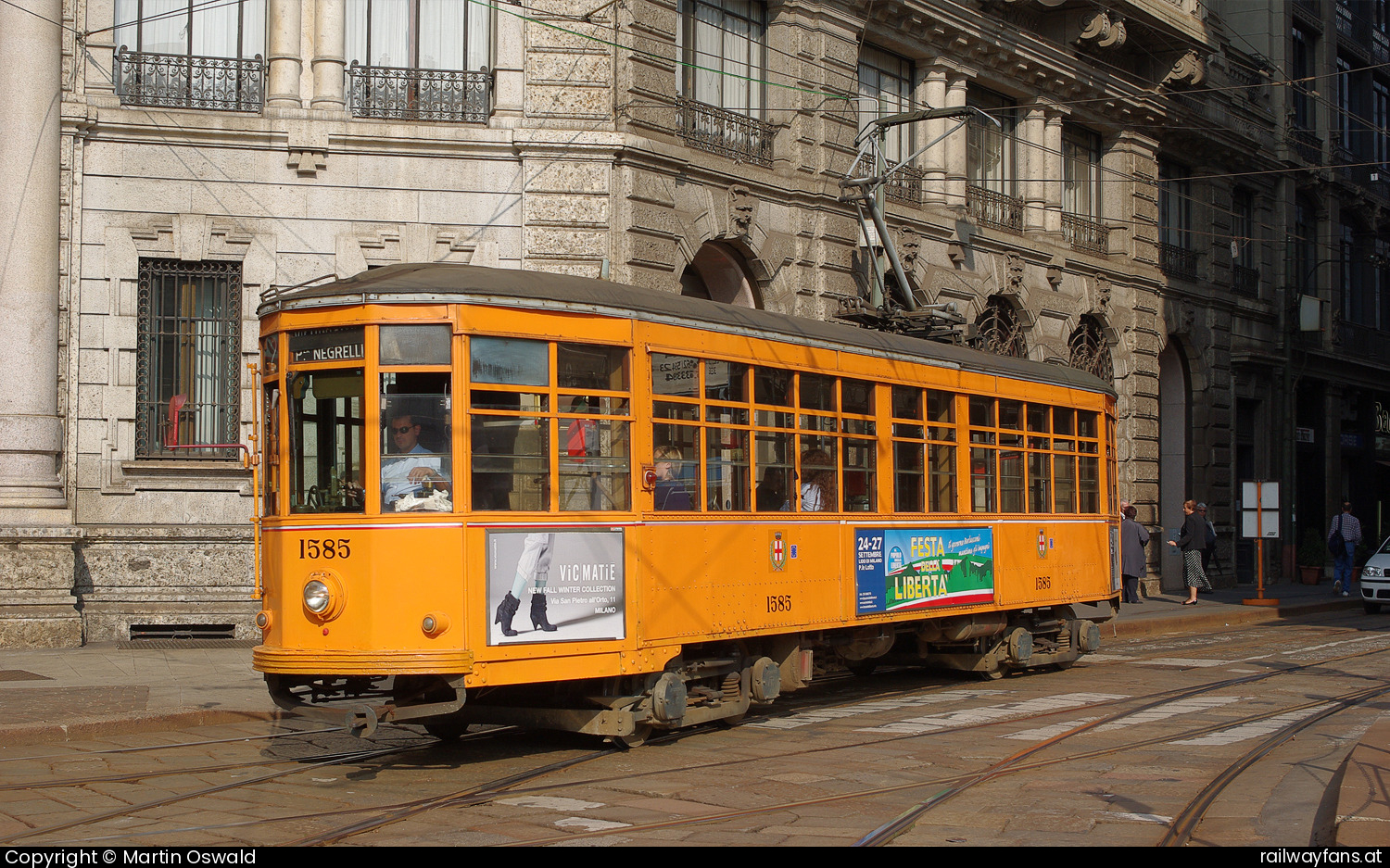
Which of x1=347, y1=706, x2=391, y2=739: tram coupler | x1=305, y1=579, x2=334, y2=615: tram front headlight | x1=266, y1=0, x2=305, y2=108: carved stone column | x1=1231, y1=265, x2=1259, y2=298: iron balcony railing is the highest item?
x1=266, y1=0, x2=305, y2=108: carved stone column

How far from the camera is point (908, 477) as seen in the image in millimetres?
11898

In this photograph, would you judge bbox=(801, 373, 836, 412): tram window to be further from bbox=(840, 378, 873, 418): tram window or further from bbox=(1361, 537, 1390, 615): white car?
bbox=(1361, 537, 1390, 615): white car

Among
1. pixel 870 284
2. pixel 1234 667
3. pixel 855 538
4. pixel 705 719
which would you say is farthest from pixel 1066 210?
pixel 705 719

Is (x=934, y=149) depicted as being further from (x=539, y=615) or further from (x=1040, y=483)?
(x=539, y=615)

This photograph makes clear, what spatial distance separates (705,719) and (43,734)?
4459mm

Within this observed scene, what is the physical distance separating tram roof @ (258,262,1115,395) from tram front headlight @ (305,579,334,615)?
65.8 inches

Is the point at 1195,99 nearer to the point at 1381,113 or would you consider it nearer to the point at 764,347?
the point at 1381,113

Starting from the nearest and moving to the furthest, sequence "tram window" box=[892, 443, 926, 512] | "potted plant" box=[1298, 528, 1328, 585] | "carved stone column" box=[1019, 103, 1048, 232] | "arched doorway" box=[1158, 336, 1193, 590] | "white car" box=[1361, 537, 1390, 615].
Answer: "tram window" box=[892, 443, 926, 512], "white car" box=[1361, 537, 1390, 615], "carved stone column" box=[1019, 103, 1048, 232], "arched doorway" box=[1158, 336, 1193, 590], "potted plant" box=[1298, 528, 1328, 585]

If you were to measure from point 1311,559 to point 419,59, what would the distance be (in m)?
22.7

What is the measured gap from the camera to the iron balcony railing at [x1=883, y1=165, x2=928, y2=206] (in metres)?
21.2

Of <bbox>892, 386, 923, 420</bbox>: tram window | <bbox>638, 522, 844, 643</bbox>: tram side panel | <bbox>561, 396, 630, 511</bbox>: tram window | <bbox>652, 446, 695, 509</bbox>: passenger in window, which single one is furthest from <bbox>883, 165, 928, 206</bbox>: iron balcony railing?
<bbox>561, 396, 630, 511</bbox>: tram window

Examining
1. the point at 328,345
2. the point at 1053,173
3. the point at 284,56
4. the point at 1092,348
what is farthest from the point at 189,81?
the point at 1092,348

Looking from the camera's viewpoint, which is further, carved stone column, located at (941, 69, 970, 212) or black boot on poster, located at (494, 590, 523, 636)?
carved stone column, located at (941, 69, 970, 212)

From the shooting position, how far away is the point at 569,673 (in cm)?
858
